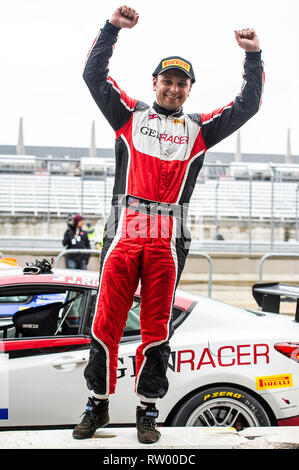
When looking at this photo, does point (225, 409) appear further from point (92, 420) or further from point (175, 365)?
point (92, 420)

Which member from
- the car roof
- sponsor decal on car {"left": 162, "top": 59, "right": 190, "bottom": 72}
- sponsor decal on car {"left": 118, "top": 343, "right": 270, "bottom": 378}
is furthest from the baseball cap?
sponsor decal on car {"left": 118, "top": 343, "right": 270, "bottom": 378}

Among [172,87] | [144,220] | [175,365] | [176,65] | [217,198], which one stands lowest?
Answer: [175,365]

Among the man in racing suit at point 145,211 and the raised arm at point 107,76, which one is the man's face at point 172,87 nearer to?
the man in racing suit at point 145,211

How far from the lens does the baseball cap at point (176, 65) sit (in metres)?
2.52

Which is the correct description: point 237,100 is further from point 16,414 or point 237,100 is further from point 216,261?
point 216,261

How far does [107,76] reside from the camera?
8.26 feet

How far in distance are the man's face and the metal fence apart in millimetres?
8893

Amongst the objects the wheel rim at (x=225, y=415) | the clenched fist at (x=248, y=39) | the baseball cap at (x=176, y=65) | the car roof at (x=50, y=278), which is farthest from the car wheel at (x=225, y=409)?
the clenched fist at (x=248, y=39)

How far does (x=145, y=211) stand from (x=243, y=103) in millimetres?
764

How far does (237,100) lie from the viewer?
2635mm

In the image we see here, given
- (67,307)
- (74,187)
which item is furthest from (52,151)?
(67,307)

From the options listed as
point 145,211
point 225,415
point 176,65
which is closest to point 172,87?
point 176,65

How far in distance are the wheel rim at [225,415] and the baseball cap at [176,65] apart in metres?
1.92

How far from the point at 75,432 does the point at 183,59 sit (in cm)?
189
